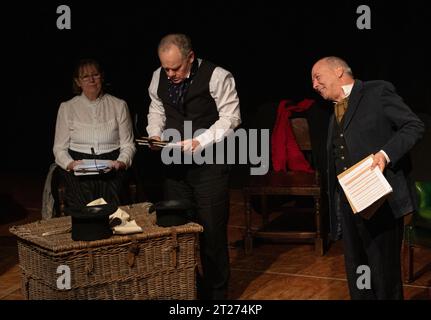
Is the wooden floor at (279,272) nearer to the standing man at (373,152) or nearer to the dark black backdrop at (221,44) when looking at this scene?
the standing man at (373,152)

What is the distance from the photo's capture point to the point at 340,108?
157 inches

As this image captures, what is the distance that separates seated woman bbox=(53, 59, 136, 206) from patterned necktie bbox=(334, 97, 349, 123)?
192 cm

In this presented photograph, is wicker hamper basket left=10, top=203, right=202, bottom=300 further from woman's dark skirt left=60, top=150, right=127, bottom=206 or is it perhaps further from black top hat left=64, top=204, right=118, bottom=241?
woman's dark skirt left=60, top=150, right=127, bottom=206

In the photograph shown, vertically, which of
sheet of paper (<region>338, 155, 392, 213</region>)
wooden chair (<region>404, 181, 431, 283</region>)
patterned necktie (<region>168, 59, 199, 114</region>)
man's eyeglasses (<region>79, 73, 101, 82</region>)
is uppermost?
man's eyeglasses (<region>79, 73, 101, 82</region>)

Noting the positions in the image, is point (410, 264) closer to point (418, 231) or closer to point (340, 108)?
point (418, 231)

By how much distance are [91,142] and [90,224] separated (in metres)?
1.49

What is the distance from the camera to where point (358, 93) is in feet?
12.7

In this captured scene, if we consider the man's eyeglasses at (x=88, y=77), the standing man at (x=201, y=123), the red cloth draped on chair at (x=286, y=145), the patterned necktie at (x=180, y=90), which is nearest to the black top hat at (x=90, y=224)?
the standing man at (x=201, y=123)

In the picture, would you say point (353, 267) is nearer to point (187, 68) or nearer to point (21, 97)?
point (187, 68)

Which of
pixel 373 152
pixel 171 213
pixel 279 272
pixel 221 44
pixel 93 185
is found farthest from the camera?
pixel 221 44

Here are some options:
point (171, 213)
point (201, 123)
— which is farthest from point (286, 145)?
point (171, 213)

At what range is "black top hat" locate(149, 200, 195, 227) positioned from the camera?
431cm

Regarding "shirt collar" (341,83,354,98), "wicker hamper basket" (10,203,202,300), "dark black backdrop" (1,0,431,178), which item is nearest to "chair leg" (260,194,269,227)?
"dark black backdrop" (1,0,431,178)
